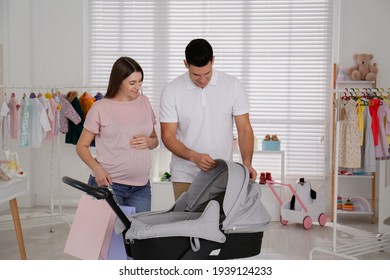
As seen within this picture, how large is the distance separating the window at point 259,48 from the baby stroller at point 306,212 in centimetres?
55

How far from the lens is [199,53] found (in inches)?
→ 104

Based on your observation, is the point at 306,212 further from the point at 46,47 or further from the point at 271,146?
the point at 46,47

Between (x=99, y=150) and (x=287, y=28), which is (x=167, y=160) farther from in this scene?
(x=99, y=150)

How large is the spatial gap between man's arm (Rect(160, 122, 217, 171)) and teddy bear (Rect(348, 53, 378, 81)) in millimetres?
2940

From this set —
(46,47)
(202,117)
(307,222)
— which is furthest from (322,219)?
(46,47)

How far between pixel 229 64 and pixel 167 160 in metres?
1.05

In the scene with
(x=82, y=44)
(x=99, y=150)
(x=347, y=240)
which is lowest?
(x=347, y=240)

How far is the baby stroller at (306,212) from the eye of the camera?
5.05m

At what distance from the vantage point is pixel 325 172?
5.64m

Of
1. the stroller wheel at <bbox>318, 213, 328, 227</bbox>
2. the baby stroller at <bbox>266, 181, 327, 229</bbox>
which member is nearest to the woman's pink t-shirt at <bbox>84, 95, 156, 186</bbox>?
the baby stroller at <bbox>266, 181, 327, 229</bbox>

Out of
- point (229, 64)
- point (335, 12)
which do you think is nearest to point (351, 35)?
point (335, 12)

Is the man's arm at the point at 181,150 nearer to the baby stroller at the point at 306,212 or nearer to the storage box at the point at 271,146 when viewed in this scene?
the baby stroller at the point at 306,212

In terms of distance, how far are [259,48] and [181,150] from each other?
3113mm

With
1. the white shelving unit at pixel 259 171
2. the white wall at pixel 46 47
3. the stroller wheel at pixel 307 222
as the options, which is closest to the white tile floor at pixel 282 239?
the stroller wheel at pixel 307 222
